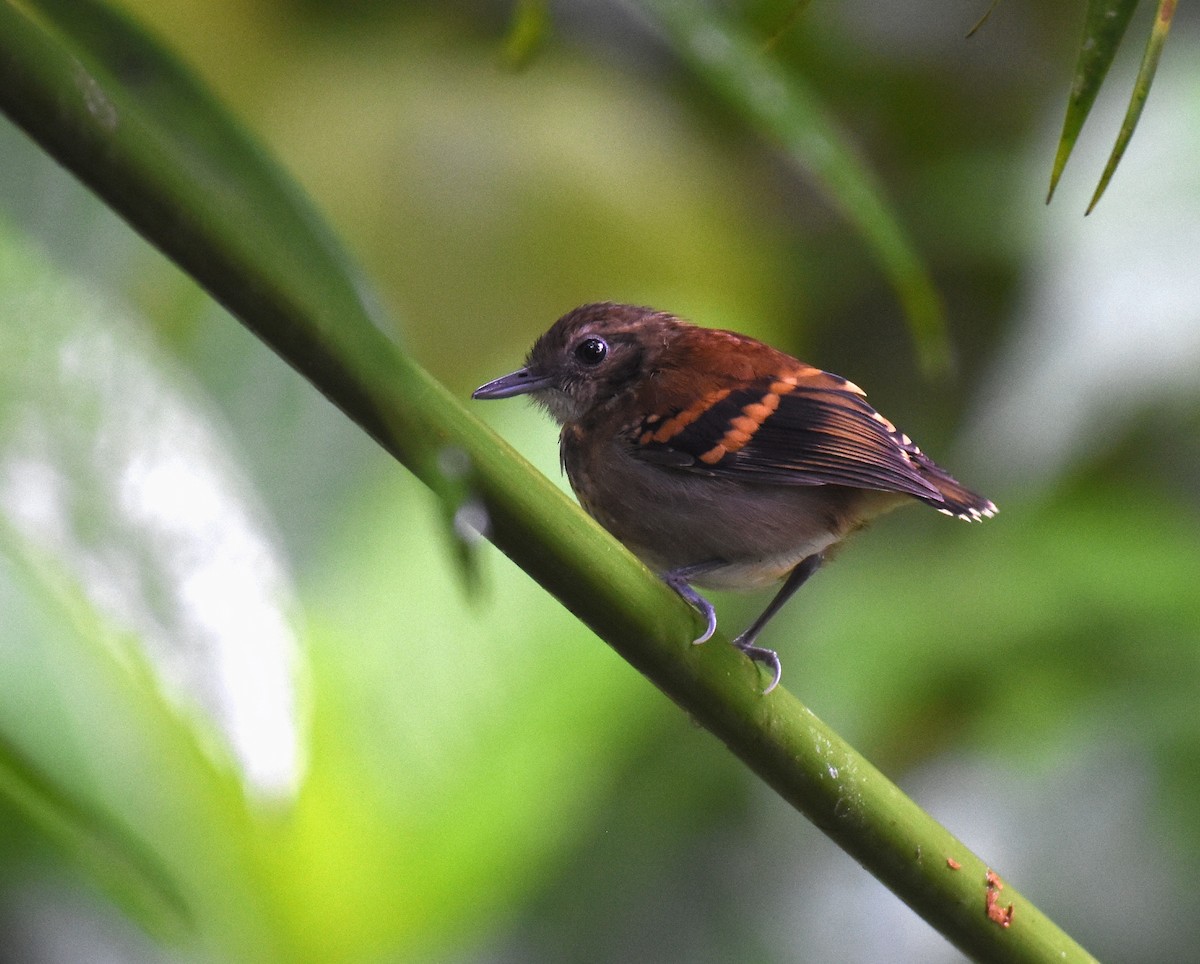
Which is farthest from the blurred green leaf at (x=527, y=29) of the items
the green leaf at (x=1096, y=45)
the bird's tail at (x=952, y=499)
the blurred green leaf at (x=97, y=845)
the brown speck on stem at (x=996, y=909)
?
the bird's tail at (x=952, y=499)

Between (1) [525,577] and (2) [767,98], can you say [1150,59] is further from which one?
(1) [525,577]

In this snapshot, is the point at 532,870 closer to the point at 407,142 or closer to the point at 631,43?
the point at 407,142

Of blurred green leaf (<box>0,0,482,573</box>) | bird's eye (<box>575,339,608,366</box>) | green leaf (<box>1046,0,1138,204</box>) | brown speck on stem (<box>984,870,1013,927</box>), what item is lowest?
blurred green leaf (<box>0,0,482,573</box>)

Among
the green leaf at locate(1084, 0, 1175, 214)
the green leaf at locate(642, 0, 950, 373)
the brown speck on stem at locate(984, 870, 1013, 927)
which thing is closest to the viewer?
the green leaf at locate(1084, 0, 1175, 214)

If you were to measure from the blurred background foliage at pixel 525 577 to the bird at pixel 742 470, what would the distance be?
0.50m

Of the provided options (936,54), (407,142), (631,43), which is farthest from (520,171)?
(936,54)

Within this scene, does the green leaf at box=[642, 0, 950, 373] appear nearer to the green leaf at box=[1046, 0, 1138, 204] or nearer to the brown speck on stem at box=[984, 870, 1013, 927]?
the green leaf at box=[1046, 0, 1138, 204]

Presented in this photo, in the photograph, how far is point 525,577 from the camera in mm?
2588

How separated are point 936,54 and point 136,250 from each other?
2.38 m

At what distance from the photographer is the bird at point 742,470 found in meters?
1.88

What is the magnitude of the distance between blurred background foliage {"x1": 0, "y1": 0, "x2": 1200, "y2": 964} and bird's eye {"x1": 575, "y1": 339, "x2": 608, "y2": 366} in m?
0.42

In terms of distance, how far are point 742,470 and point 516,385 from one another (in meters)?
0.48

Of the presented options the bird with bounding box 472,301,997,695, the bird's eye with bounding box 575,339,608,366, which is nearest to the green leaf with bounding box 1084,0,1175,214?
the bird with bounding box 472,301,997,695

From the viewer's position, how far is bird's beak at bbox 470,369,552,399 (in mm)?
2178
